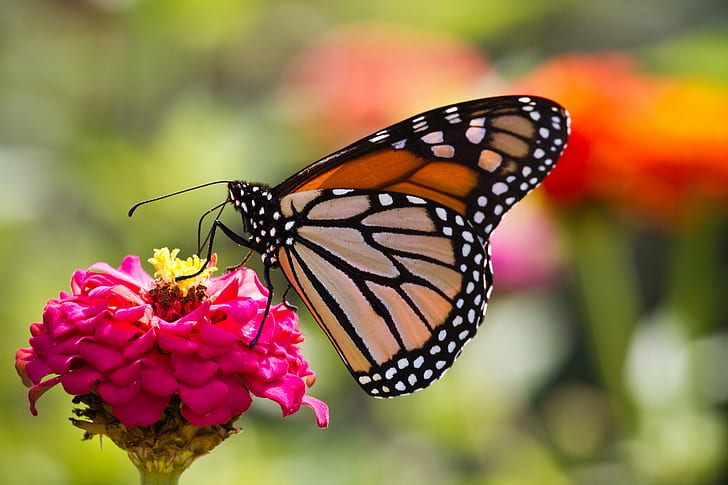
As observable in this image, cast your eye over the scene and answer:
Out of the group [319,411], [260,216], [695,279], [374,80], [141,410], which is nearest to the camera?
[141,410]

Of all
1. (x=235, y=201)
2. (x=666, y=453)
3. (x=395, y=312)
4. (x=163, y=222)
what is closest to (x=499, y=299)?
(x=666, y=453)

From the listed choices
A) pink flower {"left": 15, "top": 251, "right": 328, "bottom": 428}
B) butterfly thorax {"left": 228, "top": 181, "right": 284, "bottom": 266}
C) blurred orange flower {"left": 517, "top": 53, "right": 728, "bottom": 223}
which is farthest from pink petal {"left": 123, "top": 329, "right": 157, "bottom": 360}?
blurred orange flower {"left": 517, "top": 53, "right": 728, "bottom": 223}

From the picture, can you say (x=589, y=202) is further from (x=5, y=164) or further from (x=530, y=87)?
(x=5, y=164)

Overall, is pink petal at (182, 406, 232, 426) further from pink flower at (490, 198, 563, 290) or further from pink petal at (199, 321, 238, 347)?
pink flower at (490, 198, 563, 290)

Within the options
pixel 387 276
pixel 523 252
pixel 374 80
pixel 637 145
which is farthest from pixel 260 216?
pixel 523 252

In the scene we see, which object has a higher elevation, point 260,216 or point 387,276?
point 260,216

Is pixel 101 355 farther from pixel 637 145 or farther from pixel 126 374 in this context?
pixel 637 145
